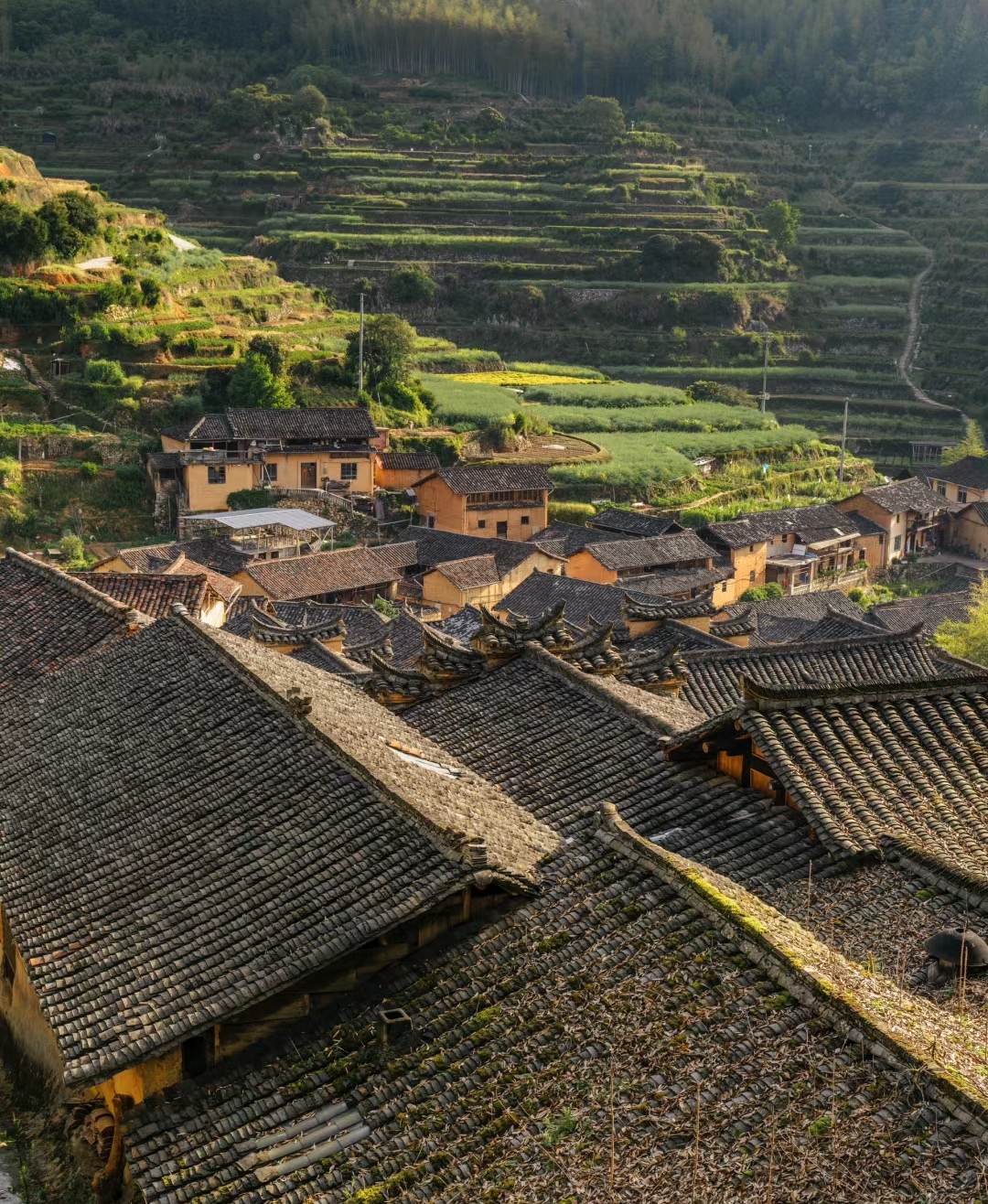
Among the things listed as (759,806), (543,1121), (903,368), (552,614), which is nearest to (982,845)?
(759,806)

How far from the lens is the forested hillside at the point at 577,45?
340ft

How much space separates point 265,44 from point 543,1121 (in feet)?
353

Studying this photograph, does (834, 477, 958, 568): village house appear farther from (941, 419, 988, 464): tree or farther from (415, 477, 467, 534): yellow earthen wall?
(415, 477, 467, 534): yellow earthen wall

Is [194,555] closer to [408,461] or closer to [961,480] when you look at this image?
[408,461]

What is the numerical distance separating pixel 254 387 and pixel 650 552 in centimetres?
1379

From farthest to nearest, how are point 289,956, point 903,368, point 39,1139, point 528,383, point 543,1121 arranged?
point 903,368 → point 528,383 → point 39,1139 → point 289,956 → point 543,1121

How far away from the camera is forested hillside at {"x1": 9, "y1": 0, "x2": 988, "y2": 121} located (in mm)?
103500

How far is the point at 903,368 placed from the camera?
2960 inches

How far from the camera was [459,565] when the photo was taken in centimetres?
4256

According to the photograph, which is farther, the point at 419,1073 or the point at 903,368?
the point at 903,368

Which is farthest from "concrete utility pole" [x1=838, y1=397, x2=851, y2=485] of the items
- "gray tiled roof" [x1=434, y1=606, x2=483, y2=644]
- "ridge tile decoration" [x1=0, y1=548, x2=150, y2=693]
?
"ridge tile decoration" [x1=0, y1=548, x2=150, y2=693]

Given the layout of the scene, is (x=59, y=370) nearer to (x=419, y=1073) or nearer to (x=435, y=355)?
(x=435, y=355)

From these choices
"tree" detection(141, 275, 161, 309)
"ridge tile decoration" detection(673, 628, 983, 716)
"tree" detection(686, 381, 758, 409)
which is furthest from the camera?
"tree" detection(686, 381, 758, 409)

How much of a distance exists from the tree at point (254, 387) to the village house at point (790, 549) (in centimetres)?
1411
